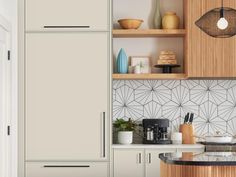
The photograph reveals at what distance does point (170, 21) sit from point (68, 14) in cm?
104

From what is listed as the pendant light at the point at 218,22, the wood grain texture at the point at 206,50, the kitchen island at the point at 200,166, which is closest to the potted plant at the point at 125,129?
the wood grain texture at the point at 206,50

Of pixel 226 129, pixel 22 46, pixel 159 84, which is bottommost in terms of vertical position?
pixel 226 129

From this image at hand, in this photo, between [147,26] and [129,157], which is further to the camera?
[147,26]

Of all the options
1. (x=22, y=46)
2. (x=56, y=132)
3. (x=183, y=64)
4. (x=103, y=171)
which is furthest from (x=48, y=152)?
(x=183, y=64)

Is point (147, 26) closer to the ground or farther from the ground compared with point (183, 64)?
farther from the ground

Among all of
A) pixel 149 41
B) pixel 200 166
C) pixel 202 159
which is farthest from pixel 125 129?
pixel 200 166

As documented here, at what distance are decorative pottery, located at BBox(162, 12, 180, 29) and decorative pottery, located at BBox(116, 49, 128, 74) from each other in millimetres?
510

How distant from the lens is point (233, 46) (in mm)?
5098

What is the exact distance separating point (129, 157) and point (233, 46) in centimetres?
149

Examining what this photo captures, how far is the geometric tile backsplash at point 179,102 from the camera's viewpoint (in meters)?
5.48

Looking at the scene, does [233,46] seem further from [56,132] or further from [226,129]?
[56,132]

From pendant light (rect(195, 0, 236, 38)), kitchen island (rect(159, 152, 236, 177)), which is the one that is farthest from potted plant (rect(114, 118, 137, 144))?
pendant light (rect(195, 0, 236, 38))

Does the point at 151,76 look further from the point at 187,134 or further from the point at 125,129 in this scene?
the point at 187,134
